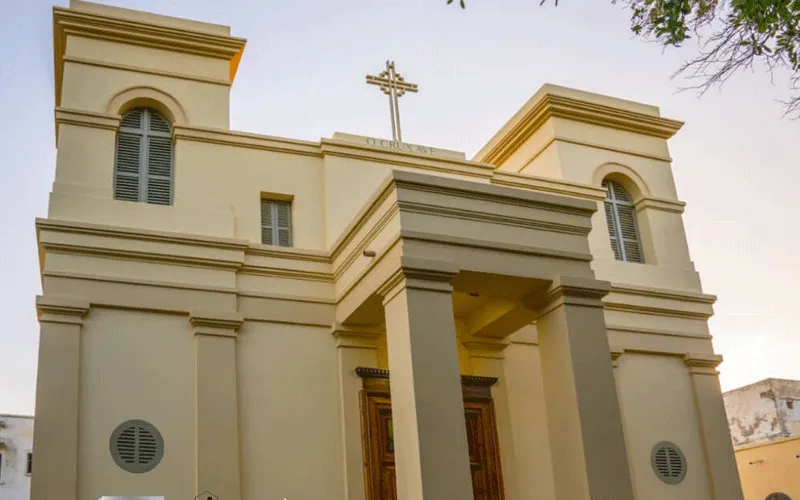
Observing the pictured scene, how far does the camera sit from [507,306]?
13.0m

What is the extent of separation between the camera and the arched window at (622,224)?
16234 millimetres

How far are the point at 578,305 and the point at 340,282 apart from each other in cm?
338

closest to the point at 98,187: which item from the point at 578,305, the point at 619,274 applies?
the point at 578,305

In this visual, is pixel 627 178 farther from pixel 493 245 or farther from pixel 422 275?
pixel 422 275

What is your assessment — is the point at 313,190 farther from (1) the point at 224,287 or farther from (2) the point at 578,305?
(2) the point at 578,305

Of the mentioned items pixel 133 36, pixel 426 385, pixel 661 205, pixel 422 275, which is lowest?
pixel 426 385

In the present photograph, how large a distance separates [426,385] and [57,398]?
4437 mm

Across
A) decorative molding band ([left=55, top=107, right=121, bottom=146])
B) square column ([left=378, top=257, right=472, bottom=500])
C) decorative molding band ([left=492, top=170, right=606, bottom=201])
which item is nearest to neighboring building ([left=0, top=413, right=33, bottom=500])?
decorative molding band ([left=55, top=107, right=121, bottom=146])

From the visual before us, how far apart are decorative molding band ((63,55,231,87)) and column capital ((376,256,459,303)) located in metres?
4.76

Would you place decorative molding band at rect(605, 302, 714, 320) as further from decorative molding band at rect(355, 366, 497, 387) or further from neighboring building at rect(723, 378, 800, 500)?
neighboring building at rect(723, 378, 800, 500)

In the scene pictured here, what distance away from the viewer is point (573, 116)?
16.6 meters

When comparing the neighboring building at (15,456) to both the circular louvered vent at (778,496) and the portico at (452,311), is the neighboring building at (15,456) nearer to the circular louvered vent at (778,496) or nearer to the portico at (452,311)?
the portico at (452,311)

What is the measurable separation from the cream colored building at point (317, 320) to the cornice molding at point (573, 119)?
149 cm

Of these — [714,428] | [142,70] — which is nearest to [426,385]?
[714,428]
